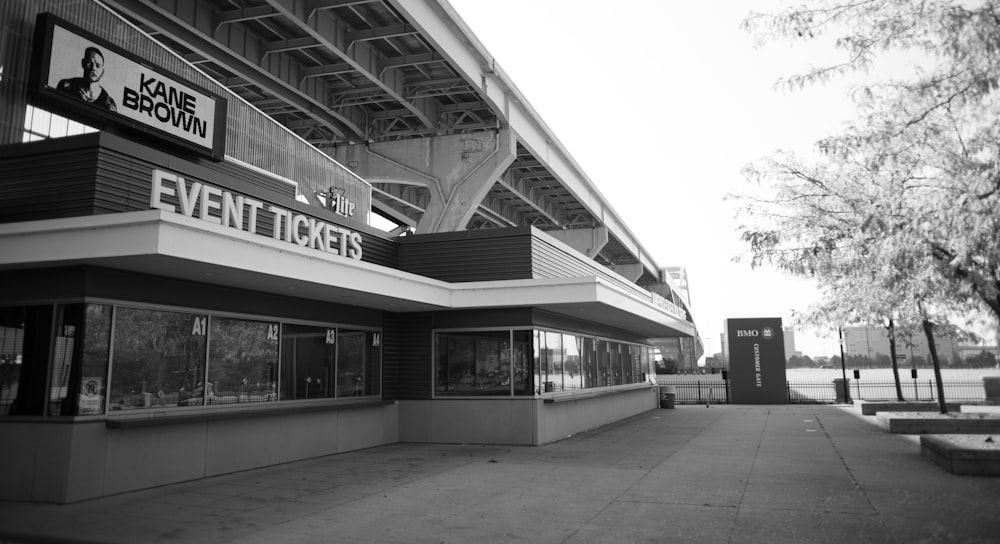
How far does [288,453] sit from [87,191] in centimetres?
636

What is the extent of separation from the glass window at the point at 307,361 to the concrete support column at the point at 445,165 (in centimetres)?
Result: 1397

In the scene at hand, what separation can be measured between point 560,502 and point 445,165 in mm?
21843

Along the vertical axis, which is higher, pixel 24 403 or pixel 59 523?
pixel 24 403

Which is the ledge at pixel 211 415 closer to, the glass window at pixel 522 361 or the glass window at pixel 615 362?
the glass window at pixel 522 361

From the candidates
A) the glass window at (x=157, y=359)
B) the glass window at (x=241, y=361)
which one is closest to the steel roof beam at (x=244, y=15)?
the glass window at (x=241, y=361)

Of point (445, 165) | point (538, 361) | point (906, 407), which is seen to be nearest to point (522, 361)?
point (538, 361)

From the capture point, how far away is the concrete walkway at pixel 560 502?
8.03 m

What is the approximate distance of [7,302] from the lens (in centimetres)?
1082

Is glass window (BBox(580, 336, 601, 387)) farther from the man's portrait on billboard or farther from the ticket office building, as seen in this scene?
the man's portrait on billboard

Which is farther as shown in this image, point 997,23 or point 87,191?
point 87,191

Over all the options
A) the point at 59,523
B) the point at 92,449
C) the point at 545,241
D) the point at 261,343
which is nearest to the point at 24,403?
the point at 92,449

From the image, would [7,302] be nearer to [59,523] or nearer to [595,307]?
[59,523]

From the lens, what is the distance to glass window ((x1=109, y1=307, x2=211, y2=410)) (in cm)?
1094

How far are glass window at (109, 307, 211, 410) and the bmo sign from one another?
88.2ft
